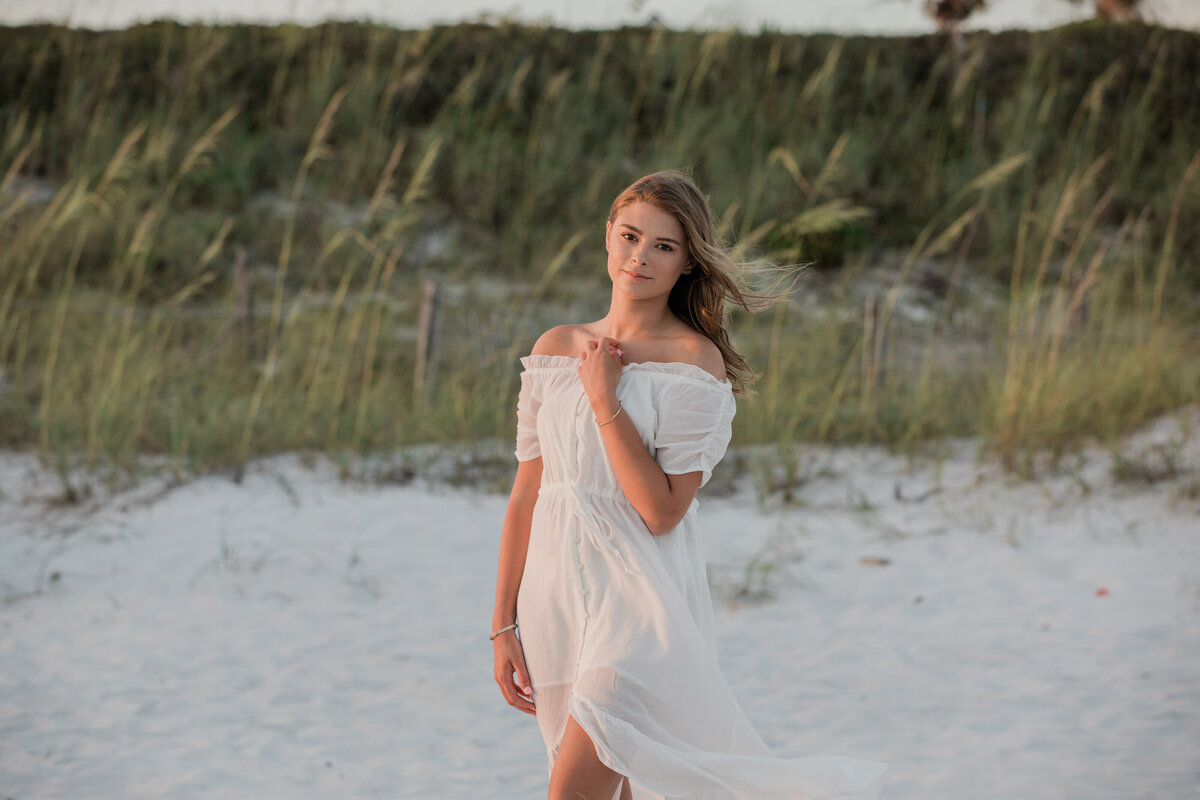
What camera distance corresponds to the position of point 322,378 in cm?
607

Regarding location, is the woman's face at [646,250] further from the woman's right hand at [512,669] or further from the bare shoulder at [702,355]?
the woman's right hand at [512,669]

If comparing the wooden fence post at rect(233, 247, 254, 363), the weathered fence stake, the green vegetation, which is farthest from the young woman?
the wooden fence post at rect(233, 247, 254, 363)

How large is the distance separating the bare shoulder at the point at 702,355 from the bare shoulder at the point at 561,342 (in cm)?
19

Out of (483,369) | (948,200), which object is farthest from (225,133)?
(948,200)

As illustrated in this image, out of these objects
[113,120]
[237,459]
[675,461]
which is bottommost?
[237,459]

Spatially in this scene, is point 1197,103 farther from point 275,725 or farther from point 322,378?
point 275,725

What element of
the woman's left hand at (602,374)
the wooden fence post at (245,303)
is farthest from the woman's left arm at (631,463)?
the wooden fence post at (245,303)

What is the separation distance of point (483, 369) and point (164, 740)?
410 cm

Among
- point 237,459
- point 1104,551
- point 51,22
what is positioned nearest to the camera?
point 1104,551

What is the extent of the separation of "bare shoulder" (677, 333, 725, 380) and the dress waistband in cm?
25

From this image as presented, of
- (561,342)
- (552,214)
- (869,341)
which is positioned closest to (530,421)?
(561,342)

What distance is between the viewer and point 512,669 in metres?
1.78

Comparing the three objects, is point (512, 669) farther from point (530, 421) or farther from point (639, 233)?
point (639, 233)

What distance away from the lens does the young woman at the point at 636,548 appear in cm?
155
